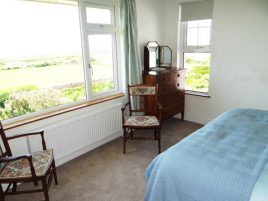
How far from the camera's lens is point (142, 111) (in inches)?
128

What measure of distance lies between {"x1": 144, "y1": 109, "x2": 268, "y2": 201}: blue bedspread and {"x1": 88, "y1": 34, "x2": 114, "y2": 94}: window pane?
1882 mm

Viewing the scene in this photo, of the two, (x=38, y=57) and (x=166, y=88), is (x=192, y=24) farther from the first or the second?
(x=38, y=57)

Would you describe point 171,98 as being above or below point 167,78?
below

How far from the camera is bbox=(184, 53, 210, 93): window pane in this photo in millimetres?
3745

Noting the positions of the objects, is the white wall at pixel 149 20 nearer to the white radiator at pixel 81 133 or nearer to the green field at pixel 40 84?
the green field at pixel 40 84

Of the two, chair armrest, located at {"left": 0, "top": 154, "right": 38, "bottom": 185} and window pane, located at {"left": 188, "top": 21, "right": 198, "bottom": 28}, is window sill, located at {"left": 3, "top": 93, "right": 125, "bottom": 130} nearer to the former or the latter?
chair armrest, located at {"left": 0, "top": 154, "right": 38, "bottom": 185}

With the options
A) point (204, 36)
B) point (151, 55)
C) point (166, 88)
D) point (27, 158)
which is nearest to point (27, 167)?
point (27, 158)

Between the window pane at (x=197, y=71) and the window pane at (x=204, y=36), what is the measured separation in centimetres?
21

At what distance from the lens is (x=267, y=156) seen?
148 centimetres

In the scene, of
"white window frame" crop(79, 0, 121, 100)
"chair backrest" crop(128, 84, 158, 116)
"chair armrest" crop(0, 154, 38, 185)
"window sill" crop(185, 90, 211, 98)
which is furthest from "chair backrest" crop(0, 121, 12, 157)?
"window sill" crop(185, 90, 211, 98)

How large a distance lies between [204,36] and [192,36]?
0.24 m

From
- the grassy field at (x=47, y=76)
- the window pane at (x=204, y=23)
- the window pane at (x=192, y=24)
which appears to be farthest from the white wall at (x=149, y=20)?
the grassy field at (x=47, y=76)

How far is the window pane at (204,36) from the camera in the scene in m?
3.60

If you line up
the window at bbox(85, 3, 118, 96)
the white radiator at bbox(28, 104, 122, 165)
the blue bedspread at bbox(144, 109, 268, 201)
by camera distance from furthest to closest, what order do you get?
the window at bbox(85, 3, 118, 96) → the white radiator at bbox(28, 104, 122, 165) → the blue bedspread at bbox(144, 109, 268, 201)
